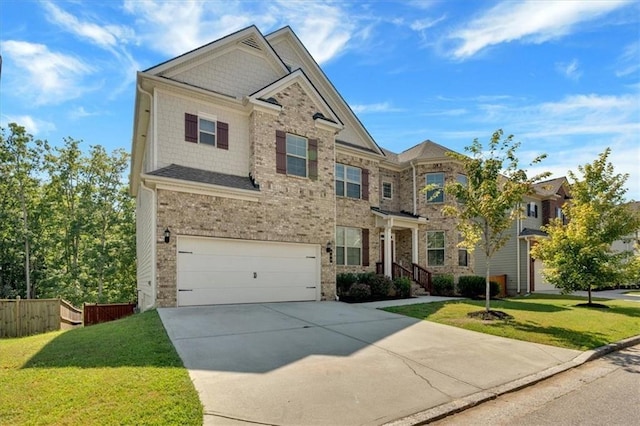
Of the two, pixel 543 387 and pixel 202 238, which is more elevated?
pixel 202 238

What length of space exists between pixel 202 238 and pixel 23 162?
22.2 m

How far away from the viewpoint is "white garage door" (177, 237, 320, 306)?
1130 cm

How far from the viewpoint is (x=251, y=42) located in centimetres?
1440

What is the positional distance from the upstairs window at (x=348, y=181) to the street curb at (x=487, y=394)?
10855mm

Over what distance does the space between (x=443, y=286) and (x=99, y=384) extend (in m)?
15.7

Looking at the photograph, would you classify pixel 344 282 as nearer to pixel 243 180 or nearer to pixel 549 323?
pixel 243 180

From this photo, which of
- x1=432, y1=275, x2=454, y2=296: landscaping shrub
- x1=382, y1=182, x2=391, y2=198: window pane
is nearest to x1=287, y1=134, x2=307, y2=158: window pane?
x1=382, y1=182, x2=391, y2=198: window pane

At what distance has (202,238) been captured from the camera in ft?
38.0

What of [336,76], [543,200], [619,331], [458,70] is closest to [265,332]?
[619,331]

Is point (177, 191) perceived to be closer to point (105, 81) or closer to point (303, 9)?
point (105, 81)

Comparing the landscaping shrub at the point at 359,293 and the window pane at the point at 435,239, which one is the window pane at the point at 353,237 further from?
the window pane at the point at 435,239

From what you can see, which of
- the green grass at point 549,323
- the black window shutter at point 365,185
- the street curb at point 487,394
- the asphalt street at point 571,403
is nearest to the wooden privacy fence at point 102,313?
the green grass at point 549,323

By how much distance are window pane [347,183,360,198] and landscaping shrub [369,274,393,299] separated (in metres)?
3.88

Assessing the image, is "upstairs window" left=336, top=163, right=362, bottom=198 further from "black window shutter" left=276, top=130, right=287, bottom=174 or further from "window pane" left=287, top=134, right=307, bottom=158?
"black window shutter" left=276, top=130, right=287, bottom=174
